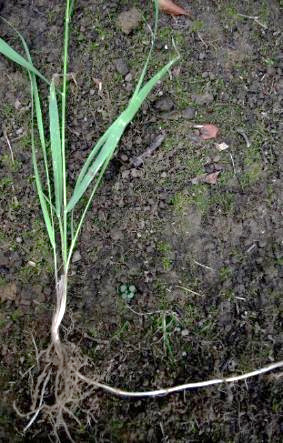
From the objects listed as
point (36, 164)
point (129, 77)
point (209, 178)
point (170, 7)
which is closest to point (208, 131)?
point (209, 178)

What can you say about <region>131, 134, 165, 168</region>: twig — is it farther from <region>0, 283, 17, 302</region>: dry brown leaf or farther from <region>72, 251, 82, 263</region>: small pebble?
<region>0, 283, 17, 302</region>: dry brown leaf

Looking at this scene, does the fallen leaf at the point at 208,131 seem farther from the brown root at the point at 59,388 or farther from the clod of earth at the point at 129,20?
the brown root at the point at 59,388

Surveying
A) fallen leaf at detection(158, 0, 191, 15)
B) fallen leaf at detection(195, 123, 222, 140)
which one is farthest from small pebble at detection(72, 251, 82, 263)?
fallen leaf at detection(158, 0, 191, 15)

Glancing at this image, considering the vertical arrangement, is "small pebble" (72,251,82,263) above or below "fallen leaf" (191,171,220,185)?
below

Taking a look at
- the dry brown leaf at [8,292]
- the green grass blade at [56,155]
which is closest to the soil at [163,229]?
the dry brown leaf at [8,292]

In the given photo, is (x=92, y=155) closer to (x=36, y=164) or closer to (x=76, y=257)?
(x=36, y=164)

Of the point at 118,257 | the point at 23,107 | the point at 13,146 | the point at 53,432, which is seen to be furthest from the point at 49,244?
the point at 53,432

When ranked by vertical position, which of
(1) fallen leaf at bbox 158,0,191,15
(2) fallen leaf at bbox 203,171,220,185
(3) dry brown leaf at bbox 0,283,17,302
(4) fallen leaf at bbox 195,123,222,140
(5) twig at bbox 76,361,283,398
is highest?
(1) fallen leaf at bbox 158,0,191,15
